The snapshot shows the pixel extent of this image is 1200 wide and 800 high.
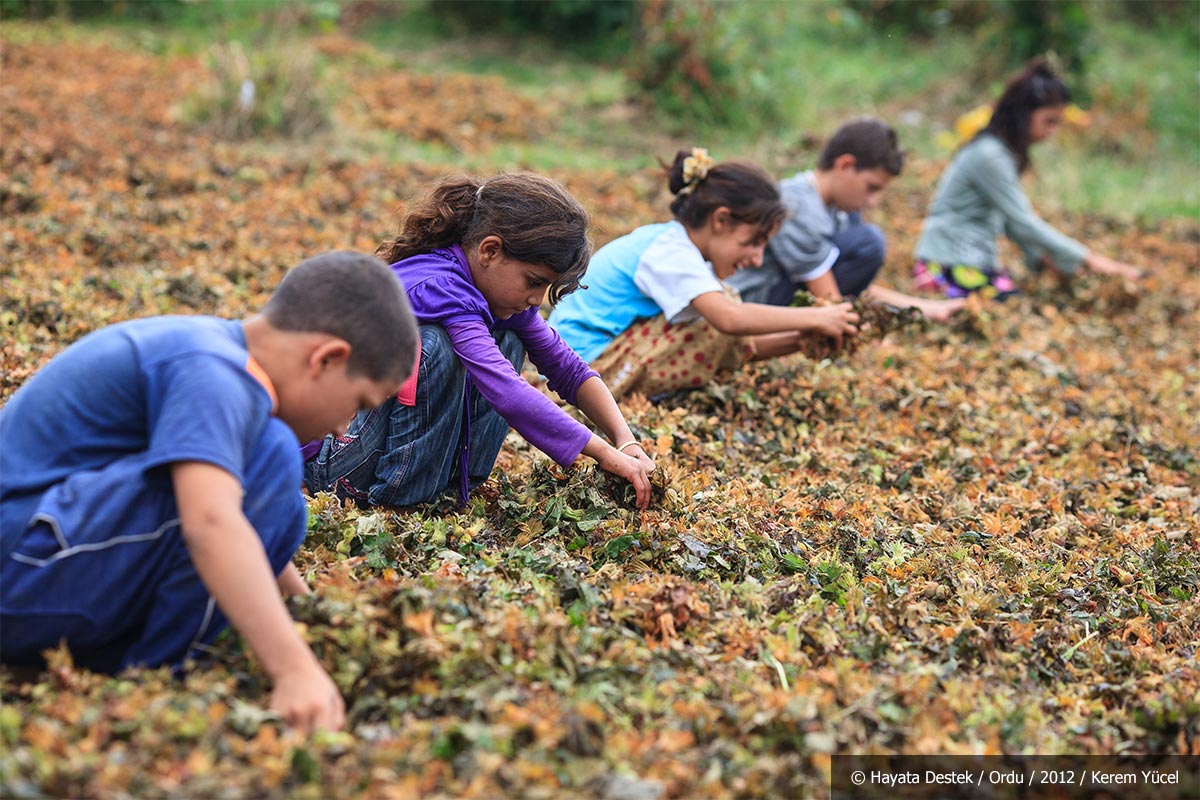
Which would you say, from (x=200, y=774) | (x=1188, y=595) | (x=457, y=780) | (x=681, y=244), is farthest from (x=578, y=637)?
(x=681, y=244)

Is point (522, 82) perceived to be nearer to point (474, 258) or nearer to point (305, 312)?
point (474, 258)

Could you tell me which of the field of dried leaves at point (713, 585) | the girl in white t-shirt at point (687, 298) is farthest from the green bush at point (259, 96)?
the girl in white t-shirt at point (687, 298)

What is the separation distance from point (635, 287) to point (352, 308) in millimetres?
2591

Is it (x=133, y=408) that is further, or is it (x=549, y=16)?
(x=549, y=16)

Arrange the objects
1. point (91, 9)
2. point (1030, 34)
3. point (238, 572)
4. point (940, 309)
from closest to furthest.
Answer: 1. point (238, 572)
2. point (940, 309)
3. point (1030, 34)
4. point (91, 9)

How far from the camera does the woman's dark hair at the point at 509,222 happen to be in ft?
11.1

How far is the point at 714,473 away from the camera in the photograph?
4.14 meters

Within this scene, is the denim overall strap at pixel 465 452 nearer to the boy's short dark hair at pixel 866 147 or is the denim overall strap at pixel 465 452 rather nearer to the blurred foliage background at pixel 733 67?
the boy's short dark hair at pixel 866 147

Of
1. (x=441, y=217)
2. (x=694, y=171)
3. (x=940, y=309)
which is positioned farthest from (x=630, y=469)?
(x=940, y=309)

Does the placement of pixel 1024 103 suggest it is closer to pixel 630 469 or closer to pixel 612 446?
pixel 612 446

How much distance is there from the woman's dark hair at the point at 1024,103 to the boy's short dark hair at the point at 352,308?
238 inches

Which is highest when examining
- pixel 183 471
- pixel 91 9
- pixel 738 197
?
pixel 91 9

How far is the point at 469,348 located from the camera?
336cm

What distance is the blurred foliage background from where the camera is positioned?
32.1 feet
